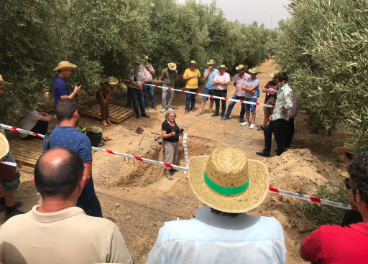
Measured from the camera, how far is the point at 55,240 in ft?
5.46


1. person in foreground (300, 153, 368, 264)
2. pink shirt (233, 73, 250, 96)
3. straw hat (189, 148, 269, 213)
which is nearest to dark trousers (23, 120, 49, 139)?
straw hat (189, 148, 269, 213)

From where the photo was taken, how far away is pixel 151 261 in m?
1.77

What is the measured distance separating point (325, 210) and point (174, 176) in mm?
4130

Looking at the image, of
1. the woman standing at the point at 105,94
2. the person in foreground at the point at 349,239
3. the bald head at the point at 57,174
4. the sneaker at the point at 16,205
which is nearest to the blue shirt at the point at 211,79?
the woman standing at the point at 105,94

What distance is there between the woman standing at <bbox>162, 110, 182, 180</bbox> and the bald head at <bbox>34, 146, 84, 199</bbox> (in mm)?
4863

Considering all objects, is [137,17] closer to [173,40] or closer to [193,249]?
[173,40]

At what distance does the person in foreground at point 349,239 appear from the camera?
1749 millimetres

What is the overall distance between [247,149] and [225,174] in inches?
273

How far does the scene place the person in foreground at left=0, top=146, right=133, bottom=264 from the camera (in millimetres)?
1664

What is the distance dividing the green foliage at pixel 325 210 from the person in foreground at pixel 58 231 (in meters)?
3.72

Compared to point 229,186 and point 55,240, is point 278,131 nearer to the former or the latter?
point 229,186

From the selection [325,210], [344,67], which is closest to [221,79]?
[344,67]

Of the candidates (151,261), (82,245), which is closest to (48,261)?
(82,245)

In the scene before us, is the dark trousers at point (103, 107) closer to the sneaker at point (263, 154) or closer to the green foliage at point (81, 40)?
the green foliage at point (81, 40)
